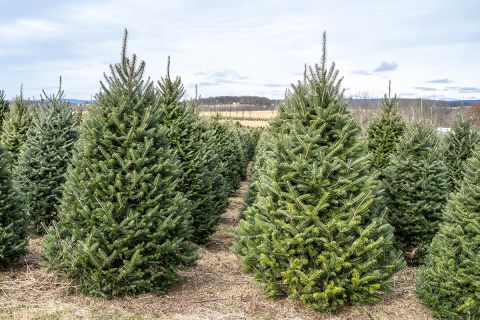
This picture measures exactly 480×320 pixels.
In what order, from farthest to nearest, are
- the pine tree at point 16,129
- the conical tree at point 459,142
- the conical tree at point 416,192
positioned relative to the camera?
the pine tree at point 16,129, the conical tree at point 459,142, the conical tree at point 416,192

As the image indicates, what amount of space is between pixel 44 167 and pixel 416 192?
833 centimetres

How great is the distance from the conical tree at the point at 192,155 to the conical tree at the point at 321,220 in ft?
14.5

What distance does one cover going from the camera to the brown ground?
620 centimetres

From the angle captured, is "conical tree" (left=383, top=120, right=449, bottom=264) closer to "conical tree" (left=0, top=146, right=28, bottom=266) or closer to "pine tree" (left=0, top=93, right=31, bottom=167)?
"conical tree" (left=0, top=146, right=28, bottom=266)

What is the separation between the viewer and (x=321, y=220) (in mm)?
6141

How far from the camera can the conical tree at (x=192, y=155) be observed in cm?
1085

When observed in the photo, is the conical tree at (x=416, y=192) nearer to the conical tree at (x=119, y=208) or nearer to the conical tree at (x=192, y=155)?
the conical tree at (x=192, y=155)

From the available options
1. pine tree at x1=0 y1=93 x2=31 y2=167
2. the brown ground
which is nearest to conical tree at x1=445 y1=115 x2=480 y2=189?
the brown ground

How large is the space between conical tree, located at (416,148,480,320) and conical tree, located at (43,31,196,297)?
3.64m

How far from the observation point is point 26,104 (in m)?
15.0

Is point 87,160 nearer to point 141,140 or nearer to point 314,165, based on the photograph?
point 141,140

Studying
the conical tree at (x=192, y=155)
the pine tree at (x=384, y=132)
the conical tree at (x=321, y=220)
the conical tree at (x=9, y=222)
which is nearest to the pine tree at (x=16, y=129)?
the conical tree at (x=192, y=155)

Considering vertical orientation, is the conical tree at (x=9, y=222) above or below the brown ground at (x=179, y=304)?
above

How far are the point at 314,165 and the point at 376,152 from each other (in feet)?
25.9
